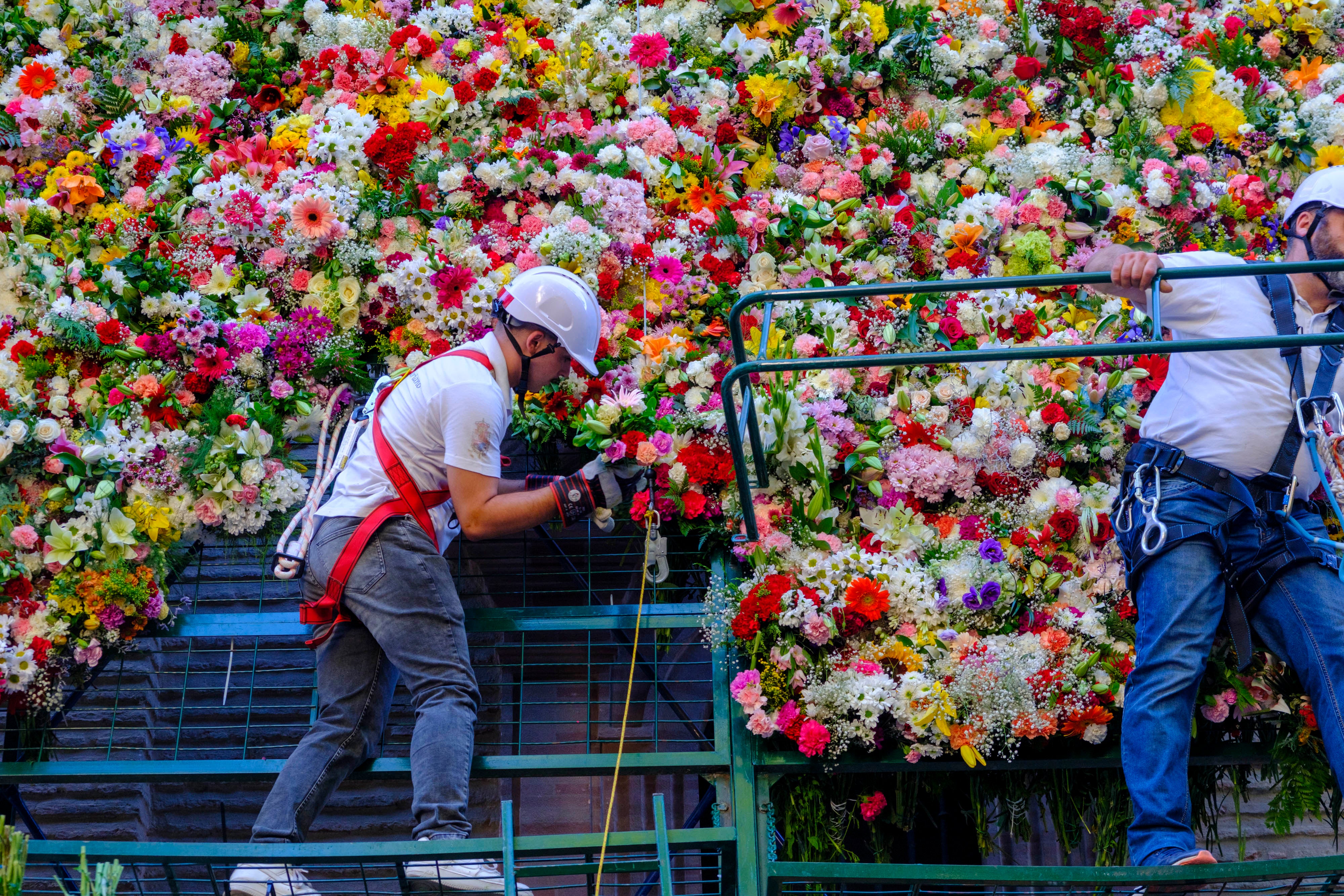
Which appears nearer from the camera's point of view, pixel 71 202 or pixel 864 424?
pixel 864 424

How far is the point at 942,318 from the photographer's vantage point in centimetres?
584

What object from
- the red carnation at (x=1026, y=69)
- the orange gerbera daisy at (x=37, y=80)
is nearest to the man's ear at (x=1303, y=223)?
the red carnation at (x=1026, y=69)

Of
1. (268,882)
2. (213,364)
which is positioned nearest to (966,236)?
(213,364)

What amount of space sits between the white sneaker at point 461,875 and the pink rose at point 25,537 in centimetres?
213

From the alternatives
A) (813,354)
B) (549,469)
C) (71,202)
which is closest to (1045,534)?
(813,354)

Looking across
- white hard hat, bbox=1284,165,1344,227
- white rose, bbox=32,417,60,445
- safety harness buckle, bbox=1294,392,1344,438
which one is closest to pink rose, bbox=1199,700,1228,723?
safety harness buckle, bbox=1294,392,1344,438

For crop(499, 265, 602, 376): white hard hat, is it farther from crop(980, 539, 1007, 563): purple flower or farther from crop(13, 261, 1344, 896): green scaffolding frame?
crop(980, 539, 1007, 563): purple flower

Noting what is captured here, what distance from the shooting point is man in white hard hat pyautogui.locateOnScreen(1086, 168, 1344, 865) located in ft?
13.6

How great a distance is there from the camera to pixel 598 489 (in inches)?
198

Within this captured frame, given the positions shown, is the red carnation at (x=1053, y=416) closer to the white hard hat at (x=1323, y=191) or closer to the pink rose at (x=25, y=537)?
the white hard hat at (x=1323, y=191)

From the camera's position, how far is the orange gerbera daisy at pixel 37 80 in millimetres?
6855

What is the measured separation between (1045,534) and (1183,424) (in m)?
0.91

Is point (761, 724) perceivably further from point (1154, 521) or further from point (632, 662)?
point (1154, 521)

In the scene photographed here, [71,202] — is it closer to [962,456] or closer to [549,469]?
[549,469]
